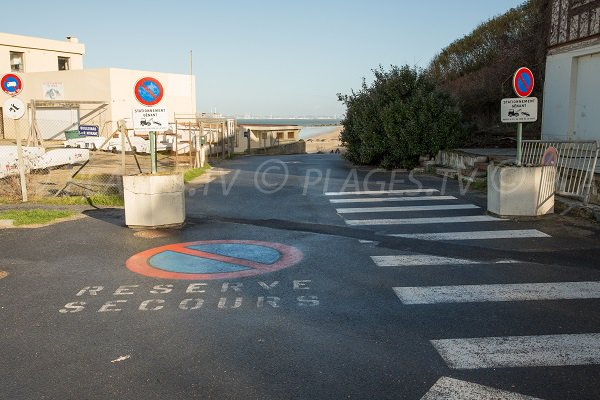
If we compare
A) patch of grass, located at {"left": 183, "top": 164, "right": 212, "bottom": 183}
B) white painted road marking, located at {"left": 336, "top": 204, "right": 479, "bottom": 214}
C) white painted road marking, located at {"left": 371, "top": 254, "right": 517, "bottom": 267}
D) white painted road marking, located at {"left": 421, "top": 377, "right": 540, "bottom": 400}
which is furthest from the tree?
white painted road marking, located at {"left": 421, "top": 377, "right": 540, "bottom": 400}

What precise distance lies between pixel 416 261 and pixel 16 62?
4691 cm

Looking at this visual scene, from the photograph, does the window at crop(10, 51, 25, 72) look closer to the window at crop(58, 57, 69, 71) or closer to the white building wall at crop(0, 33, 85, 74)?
the white building wall at crop(0, 33, 85, 74)

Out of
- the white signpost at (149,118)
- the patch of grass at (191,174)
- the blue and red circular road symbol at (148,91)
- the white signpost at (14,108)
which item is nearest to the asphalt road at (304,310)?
the white signpost at (149,118)

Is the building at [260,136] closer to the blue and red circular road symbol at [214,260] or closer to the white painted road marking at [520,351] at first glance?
the blue and red circular road symbol at [214,260]

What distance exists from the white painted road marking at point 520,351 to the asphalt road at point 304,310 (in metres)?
0.02

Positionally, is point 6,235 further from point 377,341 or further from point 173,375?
point 377,341

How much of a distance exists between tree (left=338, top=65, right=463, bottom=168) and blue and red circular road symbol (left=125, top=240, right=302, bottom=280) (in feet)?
46.4

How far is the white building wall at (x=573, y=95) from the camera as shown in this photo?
643 inches

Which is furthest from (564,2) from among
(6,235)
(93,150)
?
(93,150)

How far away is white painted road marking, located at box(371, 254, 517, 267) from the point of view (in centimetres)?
750

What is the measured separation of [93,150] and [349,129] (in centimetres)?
1454

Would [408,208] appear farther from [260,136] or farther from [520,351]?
[260,136]

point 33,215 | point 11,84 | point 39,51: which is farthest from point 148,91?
point 39,51

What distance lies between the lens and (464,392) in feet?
12.9
